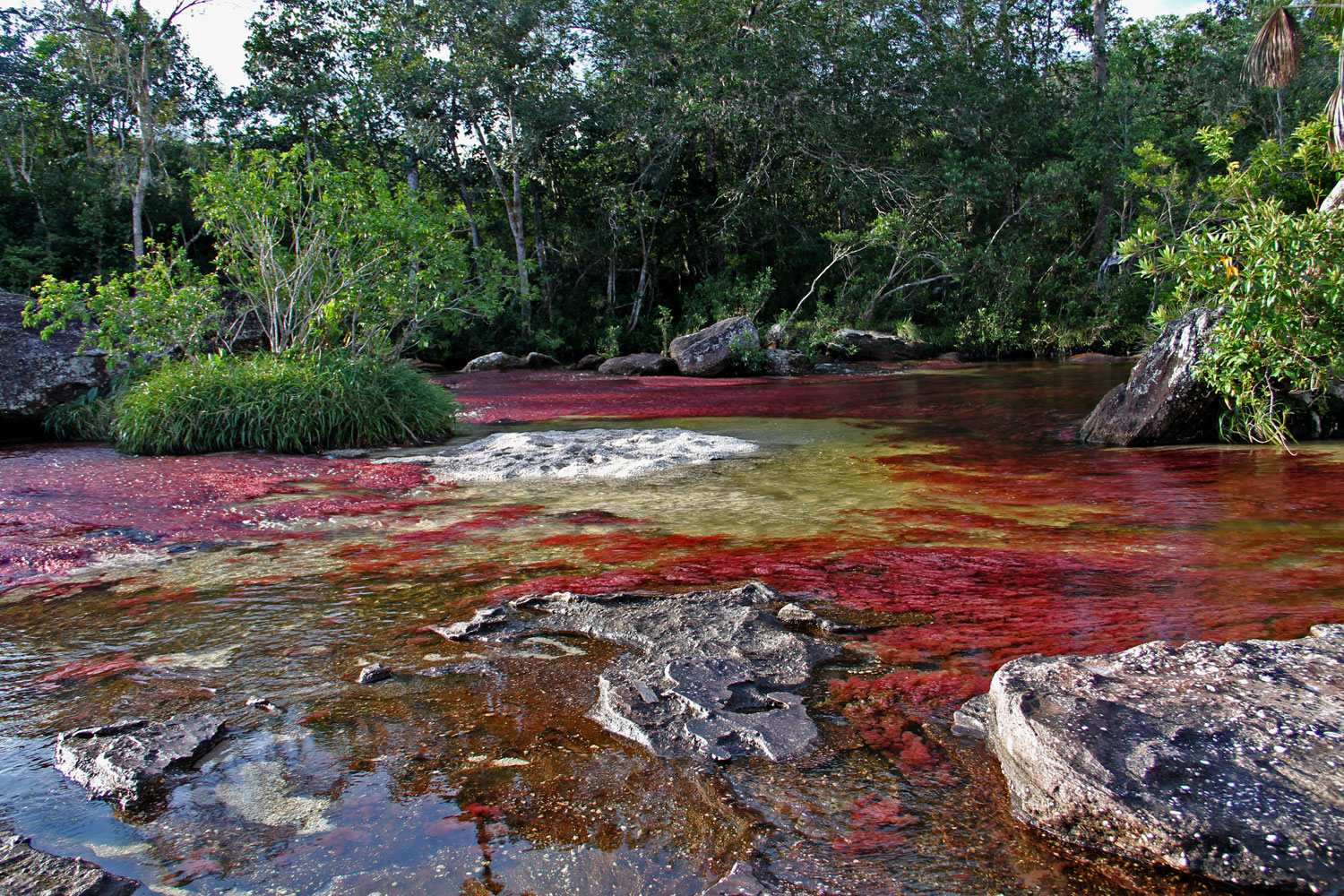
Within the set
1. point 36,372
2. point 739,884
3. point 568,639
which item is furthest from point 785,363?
point 739,884

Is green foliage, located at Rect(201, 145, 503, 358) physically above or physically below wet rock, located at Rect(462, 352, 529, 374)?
above

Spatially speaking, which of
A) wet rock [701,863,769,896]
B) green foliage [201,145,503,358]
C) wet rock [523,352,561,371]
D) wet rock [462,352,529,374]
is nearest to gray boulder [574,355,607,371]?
wet rock [523,352,561,371]

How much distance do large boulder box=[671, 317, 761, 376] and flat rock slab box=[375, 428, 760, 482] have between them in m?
10.6

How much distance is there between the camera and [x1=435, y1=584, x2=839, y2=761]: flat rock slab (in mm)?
2326

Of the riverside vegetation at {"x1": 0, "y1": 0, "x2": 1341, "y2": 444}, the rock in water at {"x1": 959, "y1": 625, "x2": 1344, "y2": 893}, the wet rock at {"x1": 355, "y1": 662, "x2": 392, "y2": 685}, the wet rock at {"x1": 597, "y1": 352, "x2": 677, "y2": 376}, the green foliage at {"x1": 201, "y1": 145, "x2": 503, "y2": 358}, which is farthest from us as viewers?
the riverside vegetation at {"x1": 0, "y1": 0, "x2": 1341, "y2": 444}

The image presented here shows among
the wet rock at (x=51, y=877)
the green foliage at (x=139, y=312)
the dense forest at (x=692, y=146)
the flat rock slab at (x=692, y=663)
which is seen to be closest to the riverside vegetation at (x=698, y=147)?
the dense forest at (x=692, y=146)

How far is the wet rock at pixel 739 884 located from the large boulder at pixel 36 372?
10910 mm

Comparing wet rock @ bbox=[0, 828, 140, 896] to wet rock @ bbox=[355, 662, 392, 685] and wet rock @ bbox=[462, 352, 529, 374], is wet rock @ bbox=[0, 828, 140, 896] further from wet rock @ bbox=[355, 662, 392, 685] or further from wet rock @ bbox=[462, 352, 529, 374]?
wet rock @ bbox=[462, 352, 529, 374]

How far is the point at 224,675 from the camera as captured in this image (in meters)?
2.77

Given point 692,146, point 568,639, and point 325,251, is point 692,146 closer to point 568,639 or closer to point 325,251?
point 325,251

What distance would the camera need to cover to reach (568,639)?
10.1ft

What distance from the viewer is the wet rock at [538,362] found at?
22781mm

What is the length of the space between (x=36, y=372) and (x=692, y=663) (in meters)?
10.3

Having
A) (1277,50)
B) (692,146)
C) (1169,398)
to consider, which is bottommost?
(1169,398)
